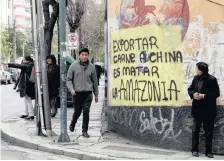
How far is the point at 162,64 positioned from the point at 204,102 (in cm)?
127

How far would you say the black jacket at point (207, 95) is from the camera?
7.49 metres

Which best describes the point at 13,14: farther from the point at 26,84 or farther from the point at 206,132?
the point at 206,132

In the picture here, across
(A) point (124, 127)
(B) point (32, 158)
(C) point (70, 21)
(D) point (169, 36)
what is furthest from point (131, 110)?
(C) point (70, 21)

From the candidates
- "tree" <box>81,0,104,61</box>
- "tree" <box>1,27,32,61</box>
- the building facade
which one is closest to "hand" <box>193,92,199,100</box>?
"tree" <box>81,0,104,61</box>

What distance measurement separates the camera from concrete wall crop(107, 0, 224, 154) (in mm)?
7797

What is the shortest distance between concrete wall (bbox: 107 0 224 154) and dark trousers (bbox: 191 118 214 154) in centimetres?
26

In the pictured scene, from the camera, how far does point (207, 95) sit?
745 centimetres

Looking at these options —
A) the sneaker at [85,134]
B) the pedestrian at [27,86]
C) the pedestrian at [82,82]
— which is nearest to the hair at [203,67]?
the pedestrian at [82,82]

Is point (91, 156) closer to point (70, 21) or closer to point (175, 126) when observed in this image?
point (175, 126)

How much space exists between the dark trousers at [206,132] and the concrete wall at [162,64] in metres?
0.26

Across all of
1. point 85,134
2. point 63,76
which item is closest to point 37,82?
point 63,76

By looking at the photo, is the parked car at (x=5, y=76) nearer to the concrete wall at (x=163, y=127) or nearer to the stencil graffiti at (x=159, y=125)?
the concrete wall at (x=163, y=127)

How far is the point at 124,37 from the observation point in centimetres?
916

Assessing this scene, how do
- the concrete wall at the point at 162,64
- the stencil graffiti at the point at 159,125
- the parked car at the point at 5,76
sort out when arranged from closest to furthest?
1. the concrete wall at the point at 162,64
2. the stencil graffiti at the point at 159,125
3. the parked car at the point at 5,76
